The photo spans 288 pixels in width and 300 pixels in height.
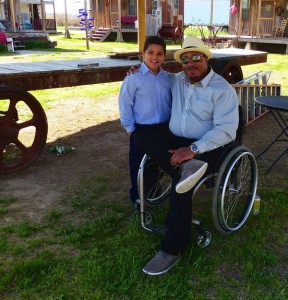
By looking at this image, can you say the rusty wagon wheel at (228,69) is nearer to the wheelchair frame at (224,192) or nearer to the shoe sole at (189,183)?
the wheelchair frame at (224,192)

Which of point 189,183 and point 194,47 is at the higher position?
point 194,47

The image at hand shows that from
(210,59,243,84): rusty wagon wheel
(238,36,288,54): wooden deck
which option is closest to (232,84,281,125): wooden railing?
(210,59,243,84): rusty wagon wheel

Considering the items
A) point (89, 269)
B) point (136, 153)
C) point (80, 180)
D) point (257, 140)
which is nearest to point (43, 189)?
point (80, 180)

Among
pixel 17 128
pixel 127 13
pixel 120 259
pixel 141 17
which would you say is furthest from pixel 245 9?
pixel 120 259

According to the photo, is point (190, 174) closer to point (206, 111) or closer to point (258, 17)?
point (206, 111)

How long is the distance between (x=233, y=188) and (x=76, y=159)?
2427mm

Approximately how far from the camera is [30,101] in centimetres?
438

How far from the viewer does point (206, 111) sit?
287cm

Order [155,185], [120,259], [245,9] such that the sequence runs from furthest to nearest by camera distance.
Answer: [245,9]
[155,185]
[120,259]

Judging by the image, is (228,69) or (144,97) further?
(228,69)

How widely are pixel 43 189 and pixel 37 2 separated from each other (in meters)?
24.2

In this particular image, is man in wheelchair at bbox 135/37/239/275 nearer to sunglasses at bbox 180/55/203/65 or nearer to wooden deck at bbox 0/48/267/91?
sunglasses at bbox 180/55/203/65

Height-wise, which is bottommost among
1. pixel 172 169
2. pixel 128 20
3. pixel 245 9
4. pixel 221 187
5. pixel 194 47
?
Result: pixel 221 187

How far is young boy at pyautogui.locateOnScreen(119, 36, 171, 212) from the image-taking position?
123 inches
